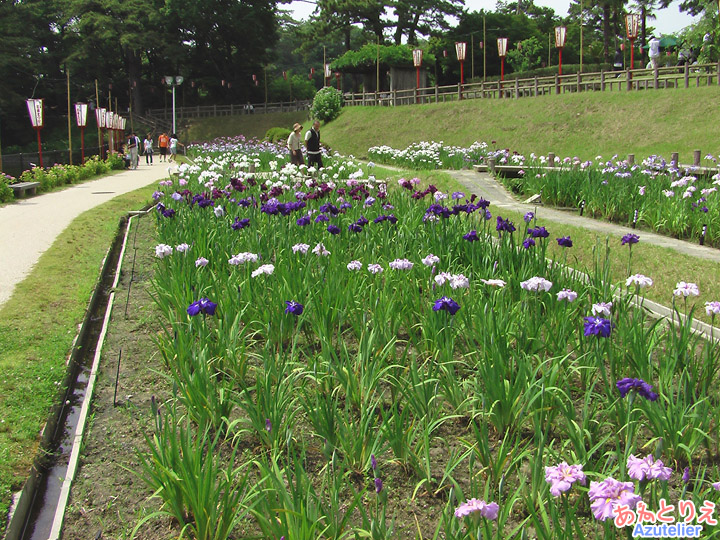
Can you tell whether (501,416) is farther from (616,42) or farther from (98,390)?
(616,42)

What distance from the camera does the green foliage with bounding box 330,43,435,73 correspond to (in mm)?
40375

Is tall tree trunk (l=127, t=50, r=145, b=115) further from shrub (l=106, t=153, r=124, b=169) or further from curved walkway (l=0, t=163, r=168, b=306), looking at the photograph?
curved walkway (l=0, t=163, r=168, b=306)

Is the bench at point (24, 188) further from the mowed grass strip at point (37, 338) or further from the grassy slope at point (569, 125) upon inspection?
the grassy slope at point (569, 125)

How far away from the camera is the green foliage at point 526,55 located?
4653 centimetres

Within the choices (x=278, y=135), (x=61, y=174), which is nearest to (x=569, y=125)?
(x=278, y=135)

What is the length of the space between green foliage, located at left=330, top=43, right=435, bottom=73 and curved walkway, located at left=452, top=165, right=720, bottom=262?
Answer: 27242 mm

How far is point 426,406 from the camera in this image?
3.18m

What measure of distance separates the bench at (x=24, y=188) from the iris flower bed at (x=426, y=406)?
1143 centimetres

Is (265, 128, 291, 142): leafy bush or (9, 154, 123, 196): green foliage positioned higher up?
(265, 128, 291, 142): leafy bush

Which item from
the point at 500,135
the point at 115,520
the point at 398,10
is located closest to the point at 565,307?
the point at 115,520

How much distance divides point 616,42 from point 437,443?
5543cm

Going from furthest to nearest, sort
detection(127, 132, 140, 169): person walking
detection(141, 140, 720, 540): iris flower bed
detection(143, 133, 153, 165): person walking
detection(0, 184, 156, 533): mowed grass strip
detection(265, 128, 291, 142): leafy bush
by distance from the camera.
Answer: detection(265, 128, 291, 142): leafy bush, detection(143, 133, 153, 165): person walking, detection(127, 132, 140, 169): person walking, detection(0, 184, 156, 533): mowed grass strip, detection(141, 140, 720, 540): iris flower bed

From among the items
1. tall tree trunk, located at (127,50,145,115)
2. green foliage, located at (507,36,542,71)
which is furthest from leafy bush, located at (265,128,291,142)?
tall tree trunk, located at (127,50,145,115)

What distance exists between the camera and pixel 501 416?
3.20 meters
